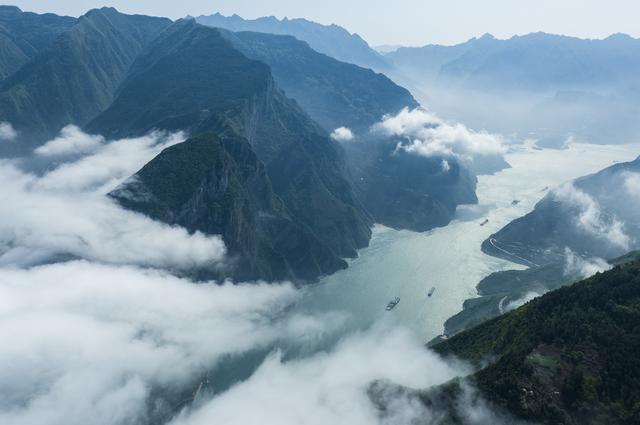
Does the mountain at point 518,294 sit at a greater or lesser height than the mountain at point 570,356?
lesser

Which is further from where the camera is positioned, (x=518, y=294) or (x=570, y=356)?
(x=518, y=294)

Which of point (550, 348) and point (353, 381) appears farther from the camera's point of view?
point (353, 381)

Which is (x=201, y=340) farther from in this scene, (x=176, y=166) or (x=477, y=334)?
(x=477, y=334)

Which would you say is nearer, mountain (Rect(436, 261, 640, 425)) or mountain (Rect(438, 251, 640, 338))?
mountain (Rect(436, 261, 640, 425))

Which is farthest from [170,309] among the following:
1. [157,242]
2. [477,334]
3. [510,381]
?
[510,381]

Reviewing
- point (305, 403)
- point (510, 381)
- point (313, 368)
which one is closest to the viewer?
point (510, 381)

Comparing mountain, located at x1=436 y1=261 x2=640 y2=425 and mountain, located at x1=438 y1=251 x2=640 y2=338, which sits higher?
mountain, located at x1=436 y1=261 x2=640 y2=425

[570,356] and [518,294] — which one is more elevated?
[570,356]

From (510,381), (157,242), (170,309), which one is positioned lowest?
(170,309)
